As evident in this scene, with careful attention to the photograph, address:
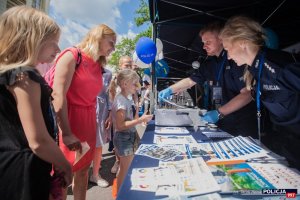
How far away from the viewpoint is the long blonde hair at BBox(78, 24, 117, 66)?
66.1 inches

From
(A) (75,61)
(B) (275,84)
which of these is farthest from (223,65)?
(A) (75,61)

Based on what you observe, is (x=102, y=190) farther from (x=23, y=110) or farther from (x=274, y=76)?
(x=274, y=76)

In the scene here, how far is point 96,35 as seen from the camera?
1702 millimetres

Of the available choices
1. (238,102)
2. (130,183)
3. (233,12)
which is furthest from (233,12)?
(130,183)

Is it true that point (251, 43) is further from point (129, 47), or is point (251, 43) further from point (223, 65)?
point (129, 47)

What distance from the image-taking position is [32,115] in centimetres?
91

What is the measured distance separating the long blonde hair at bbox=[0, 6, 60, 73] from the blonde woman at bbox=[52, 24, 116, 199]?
46cm

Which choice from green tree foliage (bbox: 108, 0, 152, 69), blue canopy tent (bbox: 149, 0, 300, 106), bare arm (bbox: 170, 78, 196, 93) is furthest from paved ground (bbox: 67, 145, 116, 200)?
green tree foliage (bbox: 108, 0, 152, 69)

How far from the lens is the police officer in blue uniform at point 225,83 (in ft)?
6.41

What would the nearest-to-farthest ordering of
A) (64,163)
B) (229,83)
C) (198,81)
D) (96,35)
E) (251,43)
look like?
(64,163)
(251,43)
(96,35)
(229,83)
(198,81)

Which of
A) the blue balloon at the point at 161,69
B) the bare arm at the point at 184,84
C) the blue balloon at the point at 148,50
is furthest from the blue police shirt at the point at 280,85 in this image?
the blue balloon at the point at 161,69

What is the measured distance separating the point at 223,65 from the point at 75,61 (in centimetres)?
118

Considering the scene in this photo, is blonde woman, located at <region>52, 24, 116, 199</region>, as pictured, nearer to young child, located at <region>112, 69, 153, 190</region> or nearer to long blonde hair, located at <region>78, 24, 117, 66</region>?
long blonde hair, located at <region>78, 24, 117, 66</region>

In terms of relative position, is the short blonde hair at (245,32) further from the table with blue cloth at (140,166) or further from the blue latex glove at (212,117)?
the blue latex glove at (212,117)
